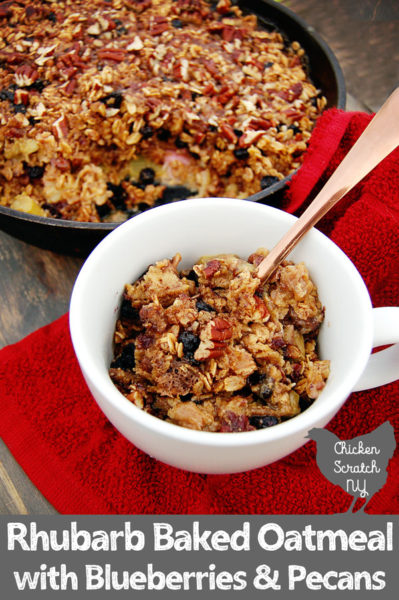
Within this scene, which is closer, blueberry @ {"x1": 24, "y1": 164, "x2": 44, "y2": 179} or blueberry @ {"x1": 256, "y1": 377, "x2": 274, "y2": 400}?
blueberry @ {"x1": 256, "y1": 377, "x2": 274, "y2": 400}

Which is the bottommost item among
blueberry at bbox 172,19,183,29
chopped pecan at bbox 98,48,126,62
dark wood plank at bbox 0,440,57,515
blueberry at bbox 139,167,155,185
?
dark wood plank at bbox 0,440,57,515

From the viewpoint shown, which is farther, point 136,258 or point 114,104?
point 114,104

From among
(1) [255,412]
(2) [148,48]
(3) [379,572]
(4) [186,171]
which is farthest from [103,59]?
(3) [379,572]

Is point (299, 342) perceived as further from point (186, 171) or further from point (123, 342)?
point (186, 171)

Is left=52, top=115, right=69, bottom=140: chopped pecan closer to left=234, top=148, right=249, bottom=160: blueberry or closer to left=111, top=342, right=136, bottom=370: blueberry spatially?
left=234, top=148, right=249, bottom=160: blueberry

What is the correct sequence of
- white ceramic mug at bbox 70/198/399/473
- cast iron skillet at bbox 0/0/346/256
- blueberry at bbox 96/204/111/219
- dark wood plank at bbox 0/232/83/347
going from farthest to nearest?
1. blueberry at bbox 96/204/111/219
2. dark wood plank at bbox 0/232/83/347
3. cast iron skillet at bbox 0/0/346/256
4. white ceramic mug at bbox 70/198/399/473

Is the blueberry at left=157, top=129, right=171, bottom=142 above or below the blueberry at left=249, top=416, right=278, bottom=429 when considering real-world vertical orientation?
above

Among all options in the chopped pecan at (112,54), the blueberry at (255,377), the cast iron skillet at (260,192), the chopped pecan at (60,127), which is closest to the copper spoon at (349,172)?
the blueberry at (255,377)

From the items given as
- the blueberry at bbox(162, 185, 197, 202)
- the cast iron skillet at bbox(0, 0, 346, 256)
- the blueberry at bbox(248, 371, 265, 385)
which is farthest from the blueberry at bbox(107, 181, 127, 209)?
the blueberry at bbox(248, 371, 265, 385)
